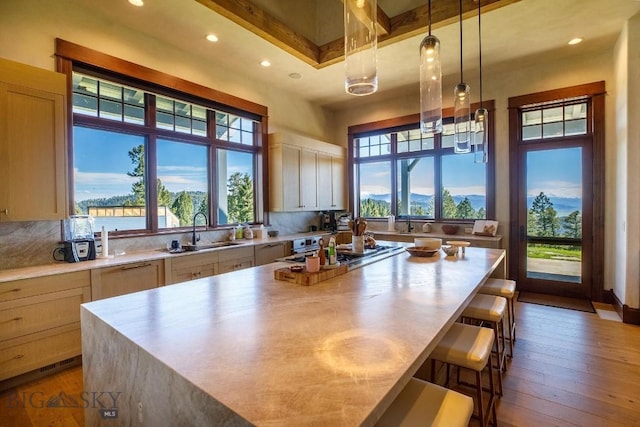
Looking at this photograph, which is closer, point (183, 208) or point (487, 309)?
point (487, 309)

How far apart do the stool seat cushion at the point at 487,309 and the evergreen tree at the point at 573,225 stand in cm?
301

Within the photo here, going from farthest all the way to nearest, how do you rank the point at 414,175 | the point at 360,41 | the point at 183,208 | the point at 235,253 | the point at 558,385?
the point at 414,175
the point at 183,208
the point at 235,253
the point at 558,385
the point at 360,41

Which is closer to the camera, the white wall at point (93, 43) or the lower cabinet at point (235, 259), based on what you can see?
the white wall at point (93, 43)

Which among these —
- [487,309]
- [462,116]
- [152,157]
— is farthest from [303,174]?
[487,309]

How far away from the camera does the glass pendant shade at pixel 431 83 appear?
6.68 ft

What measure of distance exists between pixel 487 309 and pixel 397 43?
10.5 feet

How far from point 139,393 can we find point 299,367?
0.63 meters

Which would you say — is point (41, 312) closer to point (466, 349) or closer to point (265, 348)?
point (265, 348)

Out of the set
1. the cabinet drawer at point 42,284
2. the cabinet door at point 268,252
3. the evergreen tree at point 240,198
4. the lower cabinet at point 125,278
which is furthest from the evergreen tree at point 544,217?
the cabinet drawer at point 42,284

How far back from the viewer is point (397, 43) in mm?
3795

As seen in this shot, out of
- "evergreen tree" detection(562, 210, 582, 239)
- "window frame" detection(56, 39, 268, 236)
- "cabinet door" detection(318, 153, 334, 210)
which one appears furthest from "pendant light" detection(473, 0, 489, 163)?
"window frame" detection(56, 39, 268, 236)

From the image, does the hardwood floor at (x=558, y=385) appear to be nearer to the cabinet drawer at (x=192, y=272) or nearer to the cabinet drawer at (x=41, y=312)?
the cabinet drawer at (x=41, y=312)

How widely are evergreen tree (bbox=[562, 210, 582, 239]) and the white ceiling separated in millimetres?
2199

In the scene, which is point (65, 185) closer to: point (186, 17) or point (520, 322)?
point (186, 17)
